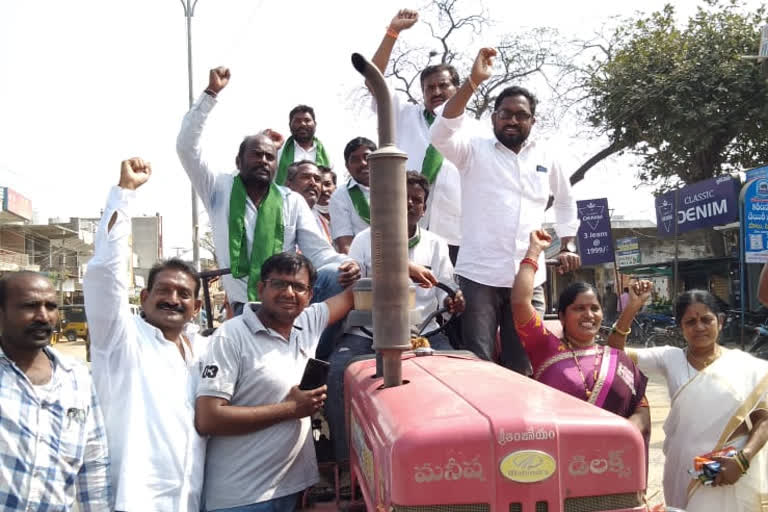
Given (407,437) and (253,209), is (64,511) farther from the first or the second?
(253,209)

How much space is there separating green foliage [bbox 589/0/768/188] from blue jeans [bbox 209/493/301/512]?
46.1 ft

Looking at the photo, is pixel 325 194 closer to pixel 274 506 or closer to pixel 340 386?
pixel 340 386

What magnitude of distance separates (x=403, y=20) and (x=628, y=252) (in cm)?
1809

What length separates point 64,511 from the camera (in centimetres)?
227

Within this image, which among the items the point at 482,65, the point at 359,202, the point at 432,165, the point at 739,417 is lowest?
the point at 739,417

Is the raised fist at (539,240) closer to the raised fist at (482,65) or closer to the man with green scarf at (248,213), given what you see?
the raised fist at (482,65)

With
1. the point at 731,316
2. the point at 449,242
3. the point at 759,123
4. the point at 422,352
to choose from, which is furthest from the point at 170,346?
the point at 759,123

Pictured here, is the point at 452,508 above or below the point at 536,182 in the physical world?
below

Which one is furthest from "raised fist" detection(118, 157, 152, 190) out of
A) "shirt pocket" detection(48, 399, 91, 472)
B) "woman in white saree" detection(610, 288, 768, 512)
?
"woman in white saree" detection(610, 288, 768, 512)


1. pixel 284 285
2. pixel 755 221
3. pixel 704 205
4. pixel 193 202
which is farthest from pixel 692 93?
pixel 284 285

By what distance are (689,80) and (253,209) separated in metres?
13.6

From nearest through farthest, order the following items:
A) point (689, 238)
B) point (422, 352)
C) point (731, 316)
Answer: point (422, 352)
point (731, 316)
point (689, 238)

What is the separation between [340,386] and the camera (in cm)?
312

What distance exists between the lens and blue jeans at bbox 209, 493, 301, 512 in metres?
2.55
